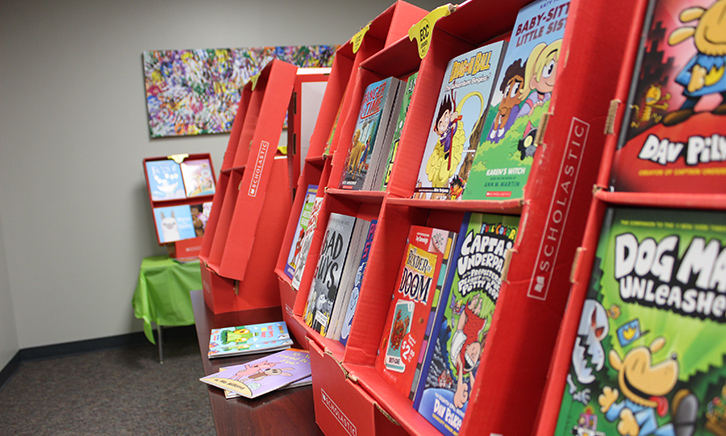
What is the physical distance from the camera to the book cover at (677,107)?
47cm

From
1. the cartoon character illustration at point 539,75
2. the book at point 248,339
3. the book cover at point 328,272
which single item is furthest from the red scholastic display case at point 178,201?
the cartoon character illustration at point 539,75

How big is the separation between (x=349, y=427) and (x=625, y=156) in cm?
76

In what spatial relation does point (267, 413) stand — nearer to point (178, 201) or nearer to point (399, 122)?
point (399, 122)

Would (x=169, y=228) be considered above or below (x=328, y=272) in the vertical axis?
below

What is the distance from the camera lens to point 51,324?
381 centimetres

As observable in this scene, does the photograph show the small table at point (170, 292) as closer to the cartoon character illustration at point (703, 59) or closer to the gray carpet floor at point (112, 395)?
the gray carpet floor at point (112, 395)

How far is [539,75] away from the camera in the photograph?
2.38ft

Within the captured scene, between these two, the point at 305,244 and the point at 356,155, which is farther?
the point at 305,244

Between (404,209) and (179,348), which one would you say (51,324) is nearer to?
(179,348)

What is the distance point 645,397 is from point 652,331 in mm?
72

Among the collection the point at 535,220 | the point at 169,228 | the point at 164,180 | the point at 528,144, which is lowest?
the point at 169,228

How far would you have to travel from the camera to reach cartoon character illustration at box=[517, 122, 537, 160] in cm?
69

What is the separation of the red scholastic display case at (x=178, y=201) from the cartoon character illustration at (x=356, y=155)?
8.60 ft

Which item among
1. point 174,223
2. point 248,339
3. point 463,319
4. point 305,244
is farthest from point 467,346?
point 174,223
